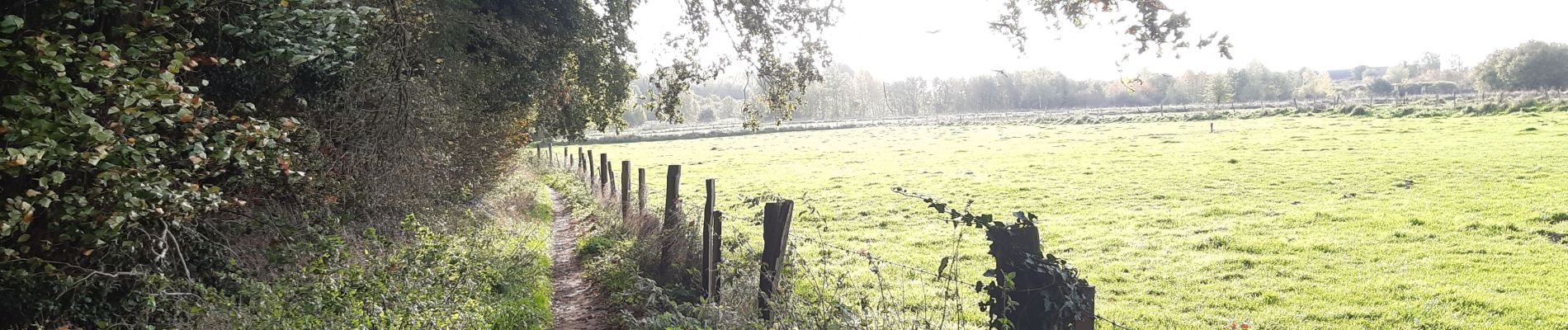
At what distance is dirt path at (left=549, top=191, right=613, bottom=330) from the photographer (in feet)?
23.6

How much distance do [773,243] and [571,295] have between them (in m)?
3.54

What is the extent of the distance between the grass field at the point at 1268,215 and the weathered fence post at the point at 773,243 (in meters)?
0.28

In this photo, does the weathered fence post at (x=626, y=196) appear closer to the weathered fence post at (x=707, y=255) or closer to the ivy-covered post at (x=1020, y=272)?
the weathered fence post at (x=707, y=255)

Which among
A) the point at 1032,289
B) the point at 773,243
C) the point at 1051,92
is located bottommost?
the point at 773,243

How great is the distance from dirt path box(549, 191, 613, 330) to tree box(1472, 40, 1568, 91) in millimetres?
92502

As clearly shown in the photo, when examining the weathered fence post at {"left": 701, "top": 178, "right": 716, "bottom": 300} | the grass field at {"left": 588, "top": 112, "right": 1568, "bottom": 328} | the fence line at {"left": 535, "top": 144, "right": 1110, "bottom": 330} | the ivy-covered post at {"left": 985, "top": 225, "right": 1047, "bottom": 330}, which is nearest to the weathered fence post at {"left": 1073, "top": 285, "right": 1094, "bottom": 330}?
the fence line at {"left": 535, "top": 144, "right": 1110, "bottom": 330}

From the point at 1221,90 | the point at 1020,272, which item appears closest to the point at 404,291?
the point at 1020,272

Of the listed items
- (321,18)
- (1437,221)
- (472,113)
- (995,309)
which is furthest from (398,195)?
(1437,221)

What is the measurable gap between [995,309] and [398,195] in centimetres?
716

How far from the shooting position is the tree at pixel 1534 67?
240 ft

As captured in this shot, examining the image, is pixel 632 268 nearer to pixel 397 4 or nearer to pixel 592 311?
pixel 592 311

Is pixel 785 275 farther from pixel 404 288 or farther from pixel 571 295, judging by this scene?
pixel 571 295

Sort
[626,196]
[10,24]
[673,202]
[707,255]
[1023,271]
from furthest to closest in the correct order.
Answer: [626,196] → [673,202] → [707,255] → [10,24] → [1023,271]

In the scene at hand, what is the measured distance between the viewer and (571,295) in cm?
828
